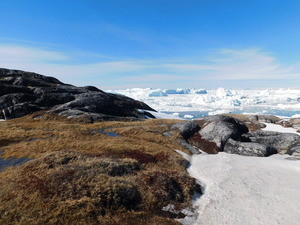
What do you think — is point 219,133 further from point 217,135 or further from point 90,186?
point 90,186

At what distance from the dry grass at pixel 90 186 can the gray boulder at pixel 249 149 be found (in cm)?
1336

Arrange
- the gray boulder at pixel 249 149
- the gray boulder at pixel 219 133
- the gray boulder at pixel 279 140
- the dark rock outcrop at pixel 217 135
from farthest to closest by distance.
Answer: the gray boulder at pixel 219 133
the dark rock outcrop at pixel 217 135
the gray boulder at pixel 279 140
the gray boulder at pixel 249 149

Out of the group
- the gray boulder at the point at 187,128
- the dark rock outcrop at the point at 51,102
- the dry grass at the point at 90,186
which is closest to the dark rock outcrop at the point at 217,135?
the gray boulder at the point at 187,128

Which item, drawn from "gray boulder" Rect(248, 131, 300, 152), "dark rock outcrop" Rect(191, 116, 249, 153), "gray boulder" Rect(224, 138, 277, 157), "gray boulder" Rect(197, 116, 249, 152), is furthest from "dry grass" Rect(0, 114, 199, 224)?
"gray boulder" Rect(248, 131, 300, 152)

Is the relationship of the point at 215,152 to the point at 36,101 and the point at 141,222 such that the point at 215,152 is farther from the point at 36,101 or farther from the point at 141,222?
the point at 36,101

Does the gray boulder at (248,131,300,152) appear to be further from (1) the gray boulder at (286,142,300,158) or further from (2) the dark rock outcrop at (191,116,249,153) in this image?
(2) the dark rock outcrop at (191,116,249,153)

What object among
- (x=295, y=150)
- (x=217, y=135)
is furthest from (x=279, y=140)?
(x=217, y=135)

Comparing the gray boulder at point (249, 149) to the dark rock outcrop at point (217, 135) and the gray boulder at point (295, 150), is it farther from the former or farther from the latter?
the gray boulder at point (295, 150)

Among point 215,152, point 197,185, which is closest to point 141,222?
point 197,185

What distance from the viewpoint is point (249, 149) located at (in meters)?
30.6

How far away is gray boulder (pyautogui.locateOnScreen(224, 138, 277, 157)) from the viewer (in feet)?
98.3

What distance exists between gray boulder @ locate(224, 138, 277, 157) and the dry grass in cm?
1336

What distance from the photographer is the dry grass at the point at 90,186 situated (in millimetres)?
12273

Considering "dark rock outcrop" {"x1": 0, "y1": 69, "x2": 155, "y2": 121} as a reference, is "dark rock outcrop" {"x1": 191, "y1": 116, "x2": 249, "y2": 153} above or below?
below
